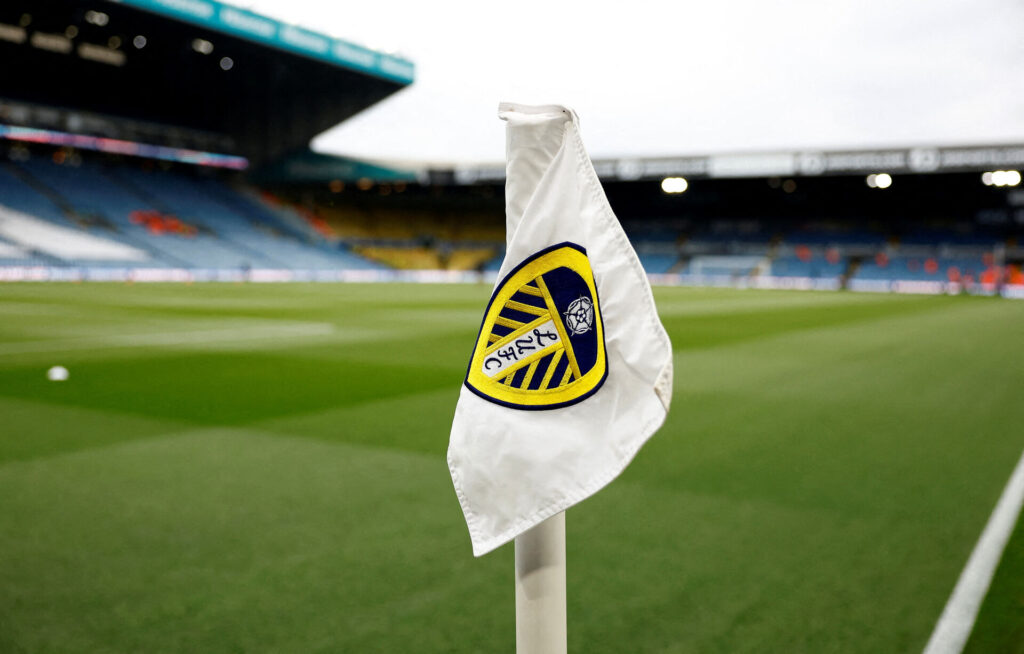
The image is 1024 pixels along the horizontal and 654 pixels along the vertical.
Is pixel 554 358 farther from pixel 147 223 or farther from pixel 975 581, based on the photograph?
pixel 147 223

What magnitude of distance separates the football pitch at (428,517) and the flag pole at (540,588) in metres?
1.24

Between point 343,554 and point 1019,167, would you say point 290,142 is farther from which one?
point 343,554

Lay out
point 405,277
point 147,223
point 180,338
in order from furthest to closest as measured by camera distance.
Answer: point 405,277
point 147,223
point 180,338

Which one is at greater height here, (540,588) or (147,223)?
(540,588)

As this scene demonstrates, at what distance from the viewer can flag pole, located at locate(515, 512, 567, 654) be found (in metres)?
1.59

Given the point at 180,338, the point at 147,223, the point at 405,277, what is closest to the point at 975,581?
the point at 180,338

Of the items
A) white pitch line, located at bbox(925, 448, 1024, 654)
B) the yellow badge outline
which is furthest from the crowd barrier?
the yellow badge outline

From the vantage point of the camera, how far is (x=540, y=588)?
159cm

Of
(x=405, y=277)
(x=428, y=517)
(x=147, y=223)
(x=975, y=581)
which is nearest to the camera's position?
(x=975, y=581)

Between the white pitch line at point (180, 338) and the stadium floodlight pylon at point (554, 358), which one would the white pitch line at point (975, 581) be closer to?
the stadium floodlight pylon at point (554, 358)

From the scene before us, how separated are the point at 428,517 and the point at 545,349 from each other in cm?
281

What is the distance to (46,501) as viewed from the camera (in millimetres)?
4375

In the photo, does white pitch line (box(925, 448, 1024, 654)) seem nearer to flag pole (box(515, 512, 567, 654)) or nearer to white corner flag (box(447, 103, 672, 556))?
flag pole (box(515, 512, 567, 654))

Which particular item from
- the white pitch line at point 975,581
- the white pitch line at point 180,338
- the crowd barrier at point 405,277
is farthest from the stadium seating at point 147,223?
the white pitch line at point 975,581
